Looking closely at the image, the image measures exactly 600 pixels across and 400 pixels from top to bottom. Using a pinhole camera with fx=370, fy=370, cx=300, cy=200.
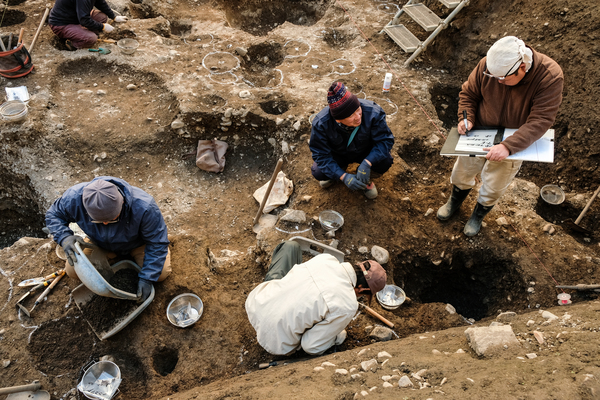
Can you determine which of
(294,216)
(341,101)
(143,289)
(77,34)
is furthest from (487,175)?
(77,34)

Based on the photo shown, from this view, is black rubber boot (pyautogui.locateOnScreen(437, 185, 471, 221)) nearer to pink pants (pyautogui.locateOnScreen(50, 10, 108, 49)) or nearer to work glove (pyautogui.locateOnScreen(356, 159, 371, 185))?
work glove (pyautogui.locateOnScreen(356, 159, 371, 185))

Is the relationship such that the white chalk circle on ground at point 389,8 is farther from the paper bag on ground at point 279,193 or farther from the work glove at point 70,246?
the work glove at point 70,246

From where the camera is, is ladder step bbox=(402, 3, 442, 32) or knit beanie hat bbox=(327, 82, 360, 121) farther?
ladder step bbox=(402, 3, 442, 32)

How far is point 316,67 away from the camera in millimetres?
6492

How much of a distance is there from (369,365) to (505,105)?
2679 millimetres

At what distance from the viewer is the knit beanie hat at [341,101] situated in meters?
3.58

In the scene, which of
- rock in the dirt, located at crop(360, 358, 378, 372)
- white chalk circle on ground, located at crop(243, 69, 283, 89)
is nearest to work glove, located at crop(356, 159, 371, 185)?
rock in the dirt, located at crop(360, 358, 378, 372)

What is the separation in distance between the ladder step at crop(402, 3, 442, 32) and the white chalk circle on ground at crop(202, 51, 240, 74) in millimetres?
3196

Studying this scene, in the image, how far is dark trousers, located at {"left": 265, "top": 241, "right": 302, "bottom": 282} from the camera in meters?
3.22

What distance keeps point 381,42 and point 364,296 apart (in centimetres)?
517

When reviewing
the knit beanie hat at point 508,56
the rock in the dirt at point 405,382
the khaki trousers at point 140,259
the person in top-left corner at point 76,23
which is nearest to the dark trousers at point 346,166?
the knit beanie hat at point 508,56

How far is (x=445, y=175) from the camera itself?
5.09m

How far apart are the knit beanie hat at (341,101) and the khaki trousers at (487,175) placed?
1343 millimetres

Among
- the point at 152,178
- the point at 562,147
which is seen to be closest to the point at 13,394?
the point at 152,178
